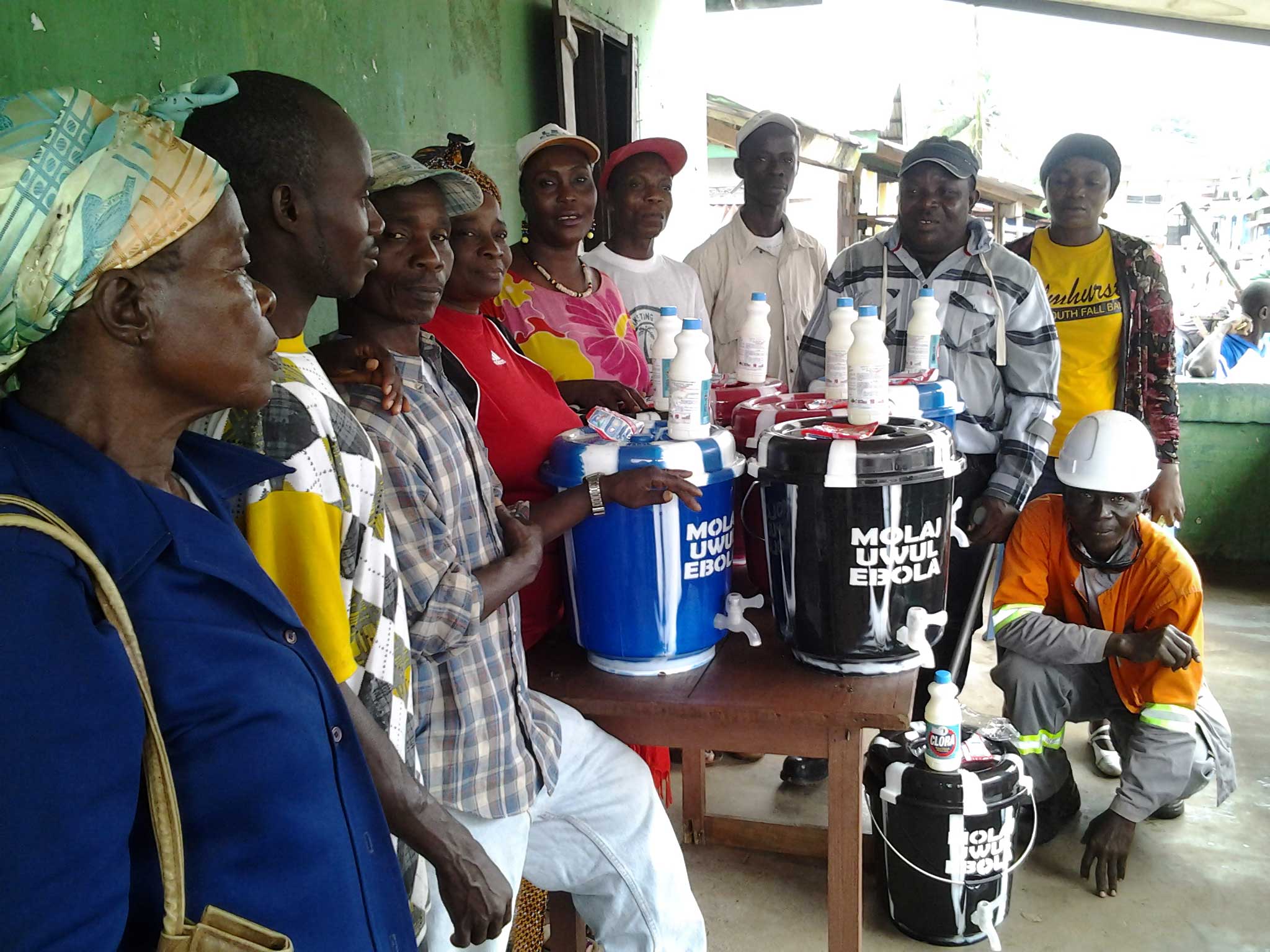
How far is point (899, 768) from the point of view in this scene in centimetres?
262

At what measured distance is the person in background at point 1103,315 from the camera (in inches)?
136

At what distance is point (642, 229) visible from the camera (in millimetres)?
3287

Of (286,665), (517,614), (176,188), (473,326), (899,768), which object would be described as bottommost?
(899,768)

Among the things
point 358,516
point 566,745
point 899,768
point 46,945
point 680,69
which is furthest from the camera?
point 680,69

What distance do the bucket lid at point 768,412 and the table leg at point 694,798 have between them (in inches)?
51.0

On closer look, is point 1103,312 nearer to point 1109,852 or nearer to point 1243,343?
point 1109,852

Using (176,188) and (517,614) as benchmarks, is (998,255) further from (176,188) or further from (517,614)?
(176,188)

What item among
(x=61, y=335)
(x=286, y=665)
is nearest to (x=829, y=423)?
(x=286, y=665)

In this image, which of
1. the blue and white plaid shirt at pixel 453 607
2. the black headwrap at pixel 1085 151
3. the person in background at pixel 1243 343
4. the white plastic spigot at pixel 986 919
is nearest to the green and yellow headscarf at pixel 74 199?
the blue and white plaid shirt at pixel 453 607

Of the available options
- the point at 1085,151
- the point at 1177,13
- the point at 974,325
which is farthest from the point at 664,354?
the point at 1177,13

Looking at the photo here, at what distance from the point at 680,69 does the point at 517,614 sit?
6.51m

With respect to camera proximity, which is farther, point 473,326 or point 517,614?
point 473,326

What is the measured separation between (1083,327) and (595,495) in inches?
95.4

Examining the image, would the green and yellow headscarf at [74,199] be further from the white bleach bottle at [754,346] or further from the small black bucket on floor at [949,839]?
the small black bucket on floor at [949,839]
